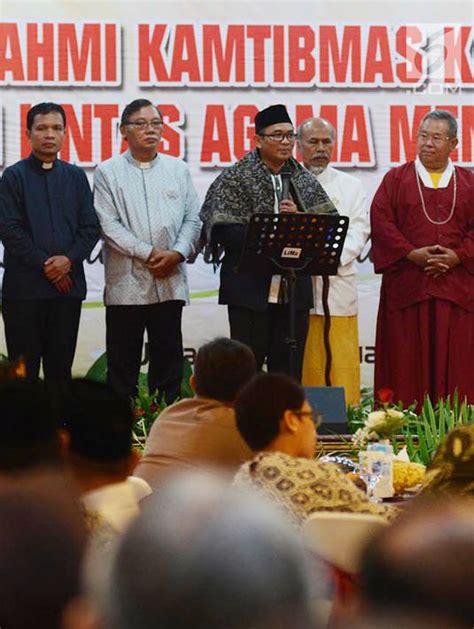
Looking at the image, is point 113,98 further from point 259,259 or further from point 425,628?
point 425,628

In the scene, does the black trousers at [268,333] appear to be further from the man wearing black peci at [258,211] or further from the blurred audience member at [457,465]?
the blurred audience member at [457,465]

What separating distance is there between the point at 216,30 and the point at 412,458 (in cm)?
379

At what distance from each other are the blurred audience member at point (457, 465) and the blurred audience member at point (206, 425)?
39.2 inches

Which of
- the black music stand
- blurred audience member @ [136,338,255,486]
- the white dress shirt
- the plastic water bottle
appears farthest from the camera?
the white dress shirt

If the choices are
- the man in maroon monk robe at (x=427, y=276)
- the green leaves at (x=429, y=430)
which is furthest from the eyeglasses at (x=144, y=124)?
the green leaves at (x=429, y=430)

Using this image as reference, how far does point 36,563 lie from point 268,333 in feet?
20.3

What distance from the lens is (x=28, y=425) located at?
253cm

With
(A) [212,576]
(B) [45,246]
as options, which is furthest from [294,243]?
(A) [212,576]

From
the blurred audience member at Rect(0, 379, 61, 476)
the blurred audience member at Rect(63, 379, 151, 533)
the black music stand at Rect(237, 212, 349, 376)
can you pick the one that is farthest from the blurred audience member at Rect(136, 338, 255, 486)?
the black music stand at Rect(237, 212, 349, 376)

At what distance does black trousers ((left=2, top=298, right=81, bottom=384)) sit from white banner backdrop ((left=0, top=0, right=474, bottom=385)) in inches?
27.9

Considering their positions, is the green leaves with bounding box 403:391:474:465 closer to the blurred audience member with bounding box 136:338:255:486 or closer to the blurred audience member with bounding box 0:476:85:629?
the blurred audience member with bounding box 136:338:255:486

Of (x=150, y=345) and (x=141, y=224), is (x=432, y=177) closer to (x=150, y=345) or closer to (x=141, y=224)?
(x=141, y=224)

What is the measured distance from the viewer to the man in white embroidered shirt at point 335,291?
7785 mm

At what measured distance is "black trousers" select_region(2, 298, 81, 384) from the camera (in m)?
7.27
